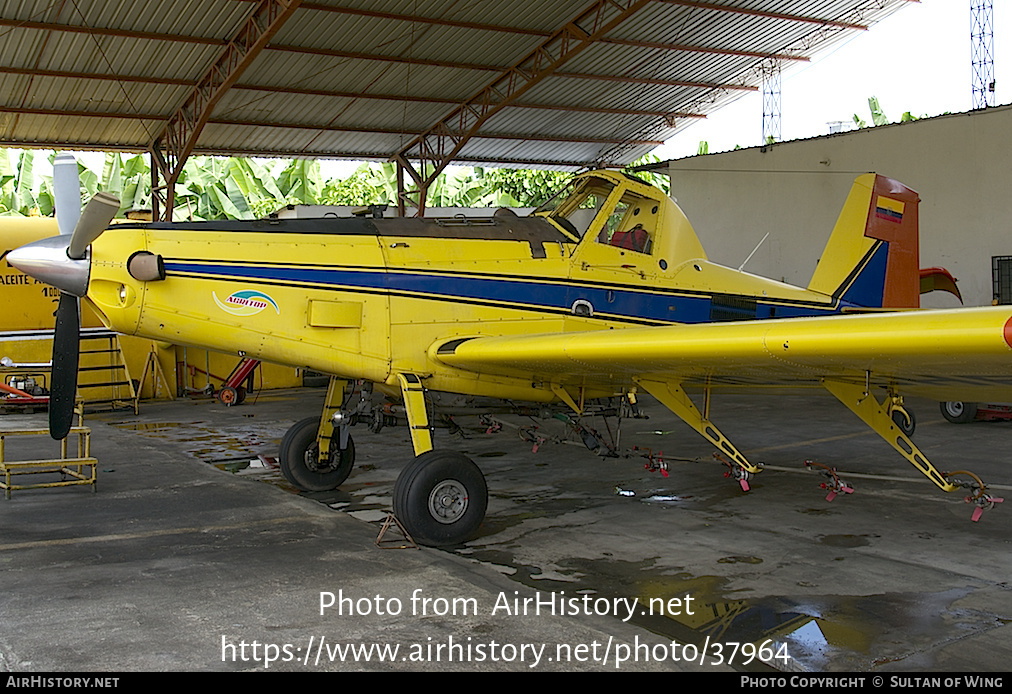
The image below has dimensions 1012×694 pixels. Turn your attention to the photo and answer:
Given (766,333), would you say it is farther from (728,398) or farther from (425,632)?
(728,398)

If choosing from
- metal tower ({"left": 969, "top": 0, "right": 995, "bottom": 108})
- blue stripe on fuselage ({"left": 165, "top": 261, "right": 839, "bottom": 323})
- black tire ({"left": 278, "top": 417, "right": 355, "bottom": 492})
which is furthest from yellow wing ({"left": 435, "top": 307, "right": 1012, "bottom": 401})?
metal tower ({"left": 969, "top": 0, "right": 995, "bottom": 108})

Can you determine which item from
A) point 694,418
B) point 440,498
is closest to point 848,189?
point 694,418

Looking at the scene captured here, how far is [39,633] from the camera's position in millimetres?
4320

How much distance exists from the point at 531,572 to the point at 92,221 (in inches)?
139

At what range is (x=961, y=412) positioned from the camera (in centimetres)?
1191

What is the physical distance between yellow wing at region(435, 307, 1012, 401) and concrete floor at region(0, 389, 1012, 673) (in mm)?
1112

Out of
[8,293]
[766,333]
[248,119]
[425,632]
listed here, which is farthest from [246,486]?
[248,119]

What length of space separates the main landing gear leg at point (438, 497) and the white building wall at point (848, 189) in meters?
13.4

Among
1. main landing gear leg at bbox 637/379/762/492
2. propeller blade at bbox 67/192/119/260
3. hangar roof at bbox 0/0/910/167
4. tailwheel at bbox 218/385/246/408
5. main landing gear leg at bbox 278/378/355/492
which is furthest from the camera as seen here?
hangar roof at bbox 0/0/910/167

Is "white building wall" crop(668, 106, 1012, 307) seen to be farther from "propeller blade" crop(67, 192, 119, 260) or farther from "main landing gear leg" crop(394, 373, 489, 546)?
"propeller blade" crop(67, 192, 119, 260)

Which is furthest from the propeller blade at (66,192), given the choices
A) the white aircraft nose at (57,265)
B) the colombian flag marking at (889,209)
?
the colombian flag marking at (889,209)

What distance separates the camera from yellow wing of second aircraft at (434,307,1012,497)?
4.38 meters

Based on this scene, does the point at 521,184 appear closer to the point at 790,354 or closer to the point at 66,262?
the point at 66,262

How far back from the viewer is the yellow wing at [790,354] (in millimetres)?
4332
